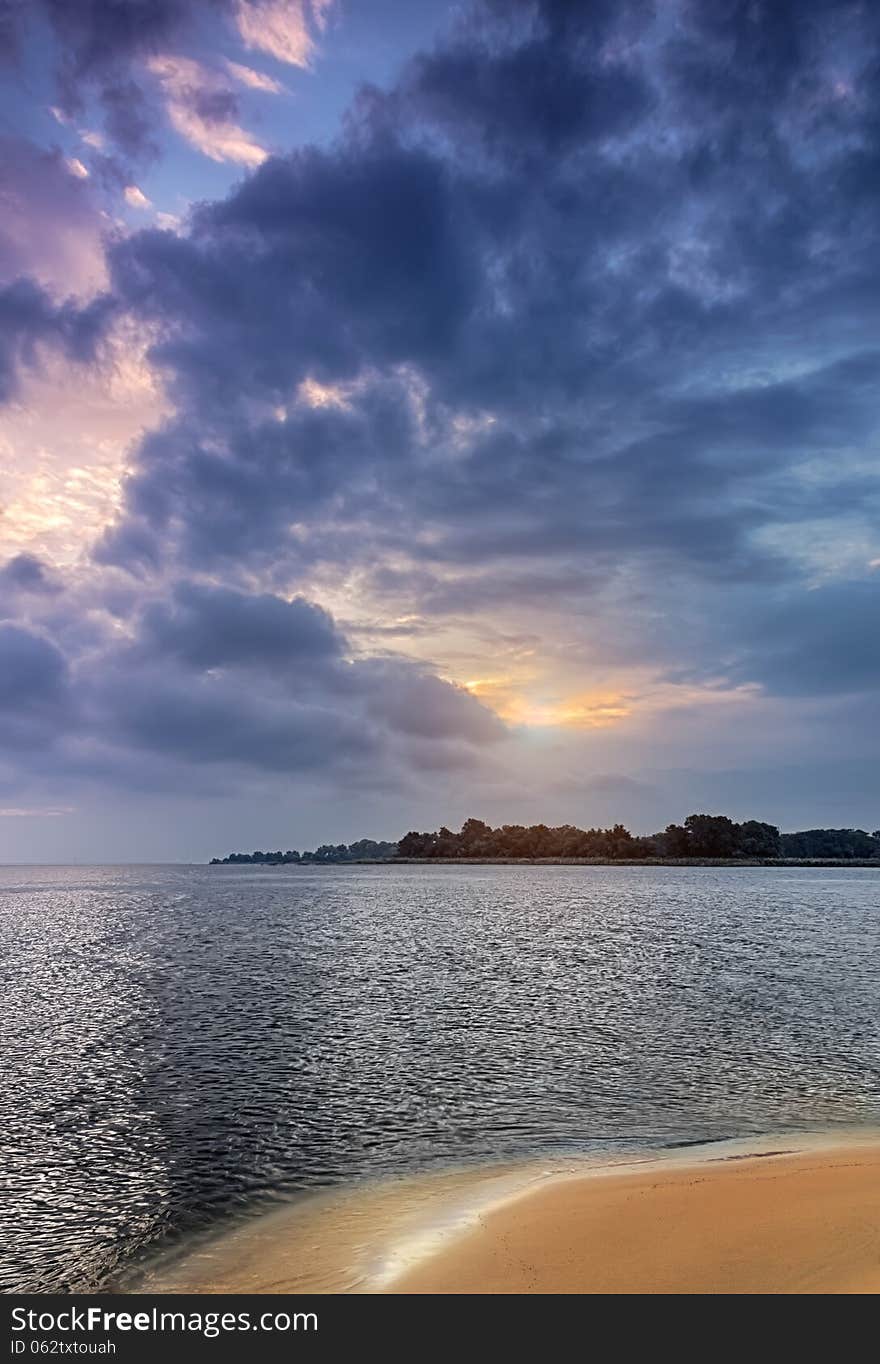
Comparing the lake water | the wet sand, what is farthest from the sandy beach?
the lake water

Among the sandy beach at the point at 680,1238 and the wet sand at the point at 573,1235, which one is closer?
the sandy beach at the point at 680,1238

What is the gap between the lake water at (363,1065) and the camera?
21188mm

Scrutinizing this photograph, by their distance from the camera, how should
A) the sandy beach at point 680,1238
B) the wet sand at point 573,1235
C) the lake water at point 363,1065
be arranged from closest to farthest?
1. the sandy beach at point 680,1238
2. the wet sand at point 573,1235
3. the lake water at point 363,1065

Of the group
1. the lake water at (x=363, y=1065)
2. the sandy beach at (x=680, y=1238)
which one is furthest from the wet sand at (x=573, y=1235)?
the lake water at (x=363, y=1065)

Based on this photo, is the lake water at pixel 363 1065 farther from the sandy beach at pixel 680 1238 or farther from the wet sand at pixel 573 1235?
the sandy beach at pixel 680 1238

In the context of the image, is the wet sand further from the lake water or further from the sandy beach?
the lake water

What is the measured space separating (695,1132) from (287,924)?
8504 cm

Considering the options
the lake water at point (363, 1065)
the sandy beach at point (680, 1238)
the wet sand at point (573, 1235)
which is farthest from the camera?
the lake water at point (363, 1065)

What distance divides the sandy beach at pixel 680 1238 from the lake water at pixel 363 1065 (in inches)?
174

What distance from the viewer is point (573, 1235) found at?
16141 millimetres

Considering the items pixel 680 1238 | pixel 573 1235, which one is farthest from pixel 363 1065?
pixel 680 1238

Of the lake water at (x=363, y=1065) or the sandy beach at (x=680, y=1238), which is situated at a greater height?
the sandy beach at (x=680, y=1238)

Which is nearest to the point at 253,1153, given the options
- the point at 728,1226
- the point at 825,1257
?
the point at 728,1226
